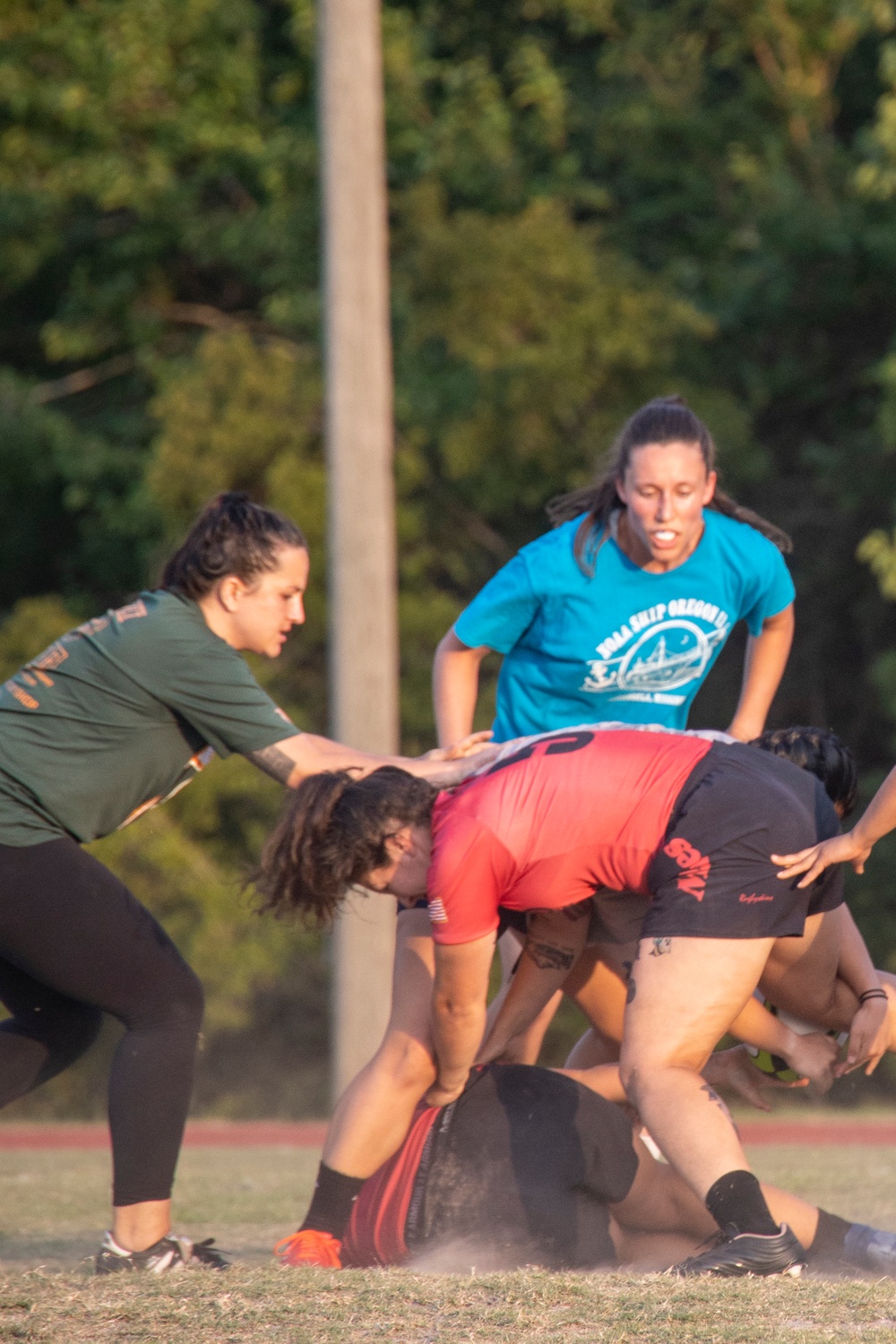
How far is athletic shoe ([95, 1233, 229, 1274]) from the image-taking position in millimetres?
3887

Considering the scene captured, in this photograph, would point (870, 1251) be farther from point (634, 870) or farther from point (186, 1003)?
point (186, 1003)

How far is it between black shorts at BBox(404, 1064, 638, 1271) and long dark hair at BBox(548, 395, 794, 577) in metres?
1.44

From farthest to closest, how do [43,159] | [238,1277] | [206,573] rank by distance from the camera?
[43,159] → [206,573] → [238,1277]

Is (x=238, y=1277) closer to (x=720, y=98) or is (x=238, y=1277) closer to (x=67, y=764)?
(x=67, y=764)

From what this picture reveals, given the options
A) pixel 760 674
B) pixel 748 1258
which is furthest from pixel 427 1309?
pixel 760 674

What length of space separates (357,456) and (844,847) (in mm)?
6752

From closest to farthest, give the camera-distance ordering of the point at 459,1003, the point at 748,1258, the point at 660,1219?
1. the point at 748,1258
2. the point at 459,1003
3. the point at 660,1219

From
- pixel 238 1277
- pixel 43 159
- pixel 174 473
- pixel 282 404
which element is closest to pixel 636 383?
pixel 282 404

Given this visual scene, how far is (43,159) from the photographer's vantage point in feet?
52.5

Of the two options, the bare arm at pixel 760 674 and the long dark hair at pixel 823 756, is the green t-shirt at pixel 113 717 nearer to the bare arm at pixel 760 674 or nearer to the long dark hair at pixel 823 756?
the long dark hair at pixel 823 756

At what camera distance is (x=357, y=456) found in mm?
10188

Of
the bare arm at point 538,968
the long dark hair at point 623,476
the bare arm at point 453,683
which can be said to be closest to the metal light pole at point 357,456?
the bare arm at point 453,683

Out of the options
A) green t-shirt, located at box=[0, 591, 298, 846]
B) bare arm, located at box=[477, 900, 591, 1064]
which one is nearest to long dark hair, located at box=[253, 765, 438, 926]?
green t-shirt, located at box=[0, 591, 298, 846]

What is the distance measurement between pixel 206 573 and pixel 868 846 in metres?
1.78
